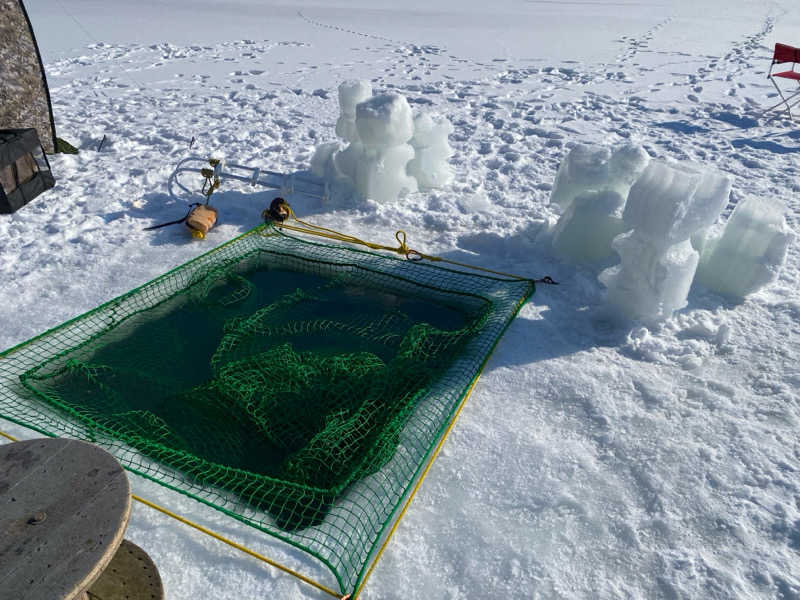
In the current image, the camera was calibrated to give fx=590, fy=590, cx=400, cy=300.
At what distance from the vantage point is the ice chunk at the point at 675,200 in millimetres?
3547

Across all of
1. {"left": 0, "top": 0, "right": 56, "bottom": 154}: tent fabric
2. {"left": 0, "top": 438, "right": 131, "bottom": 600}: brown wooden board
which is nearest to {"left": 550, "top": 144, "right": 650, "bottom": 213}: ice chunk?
{"left": 0, "top": 438, "right": 131, "bottom": 600}: brown wooden board

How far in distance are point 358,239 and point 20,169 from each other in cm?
318

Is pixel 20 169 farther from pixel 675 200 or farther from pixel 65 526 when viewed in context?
pixel 675 200

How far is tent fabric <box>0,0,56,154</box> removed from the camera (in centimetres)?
579

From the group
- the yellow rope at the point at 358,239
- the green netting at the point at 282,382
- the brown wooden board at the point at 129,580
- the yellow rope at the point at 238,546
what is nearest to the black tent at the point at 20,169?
the green netting at the point at 282,382

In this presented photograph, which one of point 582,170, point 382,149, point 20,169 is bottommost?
point 20,169

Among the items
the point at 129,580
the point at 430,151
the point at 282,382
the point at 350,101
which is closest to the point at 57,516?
the point at 129,580

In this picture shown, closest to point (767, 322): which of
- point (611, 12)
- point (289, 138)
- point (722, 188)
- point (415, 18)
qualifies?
point (722, 188)

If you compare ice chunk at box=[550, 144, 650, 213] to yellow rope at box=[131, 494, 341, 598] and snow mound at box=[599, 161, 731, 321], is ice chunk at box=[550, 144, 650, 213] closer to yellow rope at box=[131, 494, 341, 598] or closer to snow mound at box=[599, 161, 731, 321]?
snow mound at box=[599, 161, 731, 321]

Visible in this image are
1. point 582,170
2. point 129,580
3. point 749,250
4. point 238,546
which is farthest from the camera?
point 582,170

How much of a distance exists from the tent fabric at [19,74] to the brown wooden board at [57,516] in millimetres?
5009

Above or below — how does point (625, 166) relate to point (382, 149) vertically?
above

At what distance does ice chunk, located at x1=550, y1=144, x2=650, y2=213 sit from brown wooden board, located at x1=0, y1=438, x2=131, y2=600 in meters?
3.93

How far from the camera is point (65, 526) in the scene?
1975 mm
